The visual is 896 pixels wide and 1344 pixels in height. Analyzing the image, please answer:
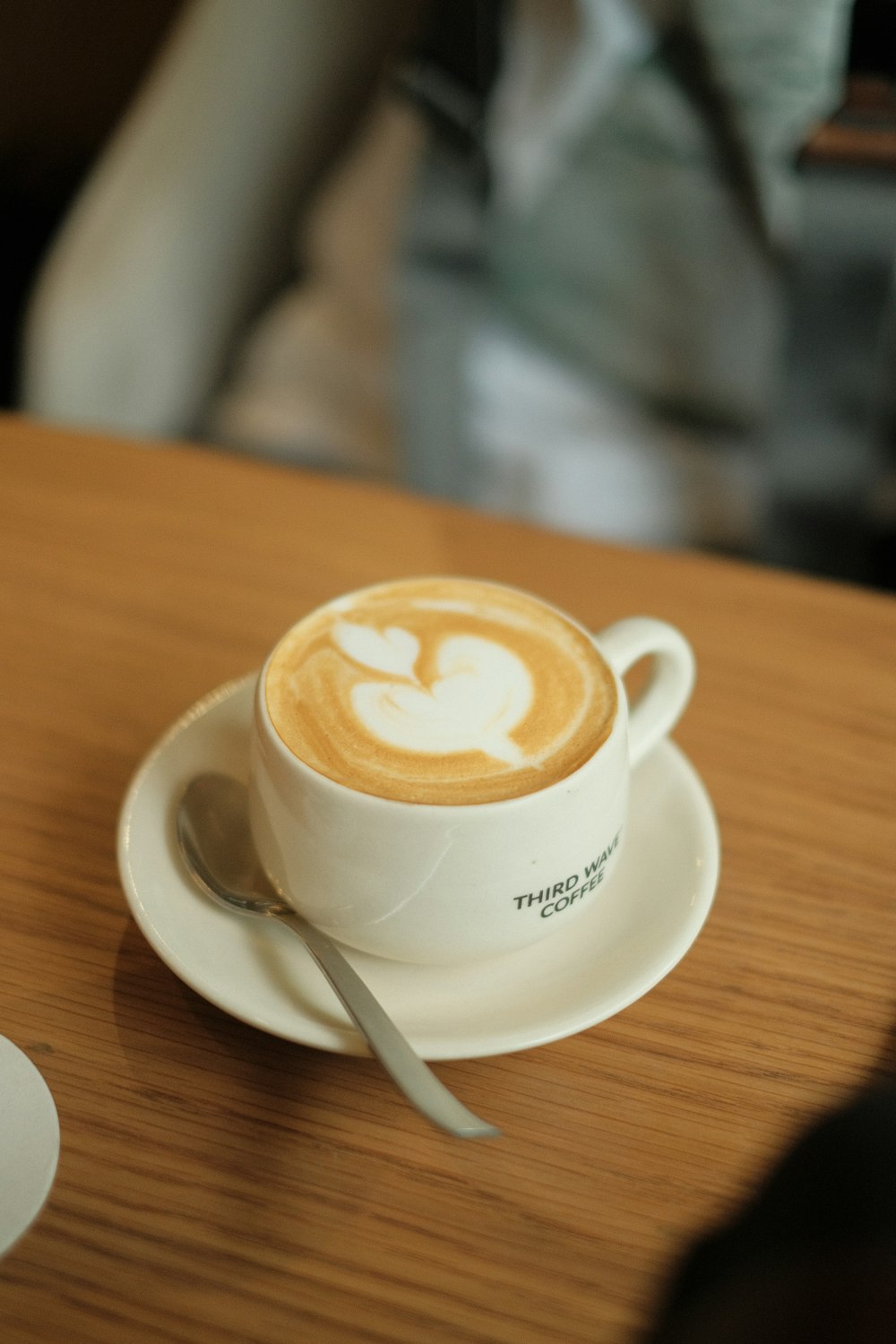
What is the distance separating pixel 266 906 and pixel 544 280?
0.78 m

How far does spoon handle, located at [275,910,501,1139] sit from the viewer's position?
27cm

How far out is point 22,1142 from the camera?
30 cm

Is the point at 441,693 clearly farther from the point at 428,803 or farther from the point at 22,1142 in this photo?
the point at 22,1142

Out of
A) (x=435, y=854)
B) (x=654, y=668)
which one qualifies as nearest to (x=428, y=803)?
(x=435, y=854)

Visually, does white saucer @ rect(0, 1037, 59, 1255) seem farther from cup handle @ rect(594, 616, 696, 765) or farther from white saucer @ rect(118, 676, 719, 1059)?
cup handle @ rect(594, 616, 696, 765)

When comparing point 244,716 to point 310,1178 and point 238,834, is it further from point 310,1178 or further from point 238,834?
point 310,1178

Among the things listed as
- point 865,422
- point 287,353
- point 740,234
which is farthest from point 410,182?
point 865,422

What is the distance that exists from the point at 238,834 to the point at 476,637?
0.10 metres

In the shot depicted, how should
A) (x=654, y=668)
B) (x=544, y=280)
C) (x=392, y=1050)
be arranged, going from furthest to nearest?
(x=544, y=280)
(x=654, y=668)
(x=392, y=1050)

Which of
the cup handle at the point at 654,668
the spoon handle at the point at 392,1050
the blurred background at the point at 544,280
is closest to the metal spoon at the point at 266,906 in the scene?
the spoon handle at the point at 392,1050

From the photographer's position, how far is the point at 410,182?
3.44 feet

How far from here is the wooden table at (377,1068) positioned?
0.28 m

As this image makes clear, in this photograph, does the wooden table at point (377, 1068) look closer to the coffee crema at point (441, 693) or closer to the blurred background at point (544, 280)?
the coffee crema at point (441, 693)

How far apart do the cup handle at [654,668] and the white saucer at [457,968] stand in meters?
0.02
